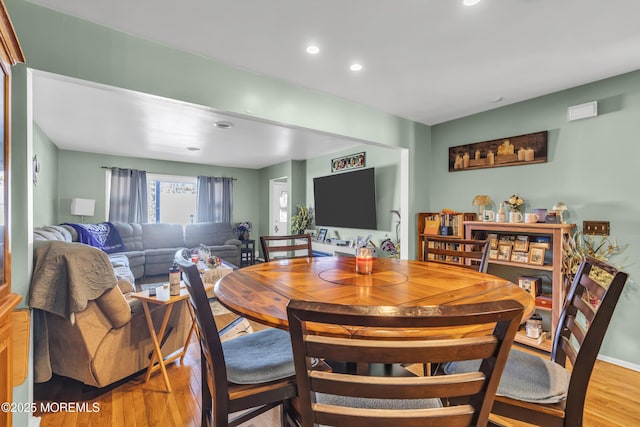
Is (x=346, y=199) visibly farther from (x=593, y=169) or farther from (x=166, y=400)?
(x=166, y=400)

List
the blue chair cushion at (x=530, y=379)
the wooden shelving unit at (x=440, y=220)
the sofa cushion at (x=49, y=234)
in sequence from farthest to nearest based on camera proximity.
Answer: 1. the wooden shelving unit at (x=440, y=220)
2. the sofa cushion at (x=49, y=234)
3. the blue chair cushion at (x=530, y=379)

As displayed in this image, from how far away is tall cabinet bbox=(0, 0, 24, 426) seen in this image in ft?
3.42

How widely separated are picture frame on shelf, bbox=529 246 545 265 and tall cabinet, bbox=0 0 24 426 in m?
3.46

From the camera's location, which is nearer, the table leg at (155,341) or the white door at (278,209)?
the table leg at (155,341)

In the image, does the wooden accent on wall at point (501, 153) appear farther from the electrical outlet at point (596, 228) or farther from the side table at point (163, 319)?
the side table at point (163, 319)

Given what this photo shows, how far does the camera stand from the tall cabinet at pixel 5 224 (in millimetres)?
1042

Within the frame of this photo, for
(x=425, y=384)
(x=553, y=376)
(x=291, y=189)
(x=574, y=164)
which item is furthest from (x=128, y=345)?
(x=291, y=189)

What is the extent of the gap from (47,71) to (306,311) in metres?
2.07

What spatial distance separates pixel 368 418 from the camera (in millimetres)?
667

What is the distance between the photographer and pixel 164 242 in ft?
19.3

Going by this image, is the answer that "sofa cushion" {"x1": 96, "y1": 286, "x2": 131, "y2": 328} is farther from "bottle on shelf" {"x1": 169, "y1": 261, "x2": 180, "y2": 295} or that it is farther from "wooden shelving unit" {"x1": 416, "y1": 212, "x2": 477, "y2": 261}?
"wooden shelving unit" {"x1": 416, "y1": 212, "x2": 477, "y2": 261}

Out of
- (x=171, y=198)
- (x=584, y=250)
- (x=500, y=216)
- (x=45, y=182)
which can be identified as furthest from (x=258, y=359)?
(x=171, y=198)

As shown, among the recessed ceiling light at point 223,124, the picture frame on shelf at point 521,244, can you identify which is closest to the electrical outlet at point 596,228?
the picture frame on shelf at point 521,244

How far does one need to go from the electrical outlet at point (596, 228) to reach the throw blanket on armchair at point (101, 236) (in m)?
6.16
